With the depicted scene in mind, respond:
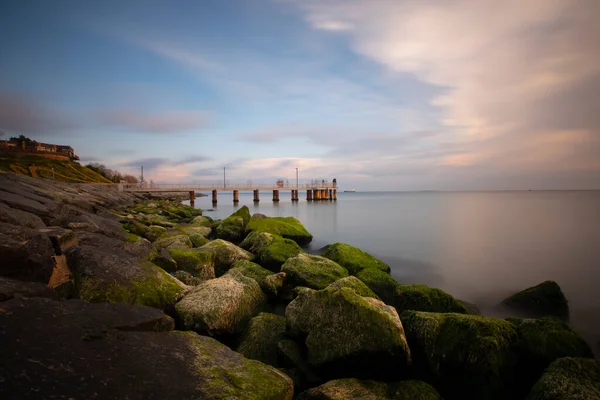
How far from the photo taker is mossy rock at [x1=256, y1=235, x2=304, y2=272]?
39.0 feet

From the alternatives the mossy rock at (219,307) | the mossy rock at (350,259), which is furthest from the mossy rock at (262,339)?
→ the mossy rock at (350,259)

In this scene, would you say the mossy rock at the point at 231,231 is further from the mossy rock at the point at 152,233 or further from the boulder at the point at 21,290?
the boulder at the point at 21,290

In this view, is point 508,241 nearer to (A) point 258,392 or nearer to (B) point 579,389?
(B) point 579,389

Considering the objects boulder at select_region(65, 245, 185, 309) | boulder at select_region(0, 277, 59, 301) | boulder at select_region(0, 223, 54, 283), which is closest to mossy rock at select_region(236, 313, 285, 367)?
boulder at select_region(65, 245, 185, 309)

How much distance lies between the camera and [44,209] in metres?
10.2

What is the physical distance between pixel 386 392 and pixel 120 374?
365cm

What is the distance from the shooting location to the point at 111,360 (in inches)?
132

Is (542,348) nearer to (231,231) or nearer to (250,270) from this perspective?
(250,270)

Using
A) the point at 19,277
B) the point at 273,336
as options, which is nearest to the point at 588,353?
the point at 273,336

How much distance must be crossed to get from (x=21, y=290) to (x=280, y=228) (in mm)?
14345

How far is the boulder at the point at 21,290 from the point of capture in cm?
383

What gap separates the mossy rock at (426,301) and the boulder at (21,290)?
7123mm

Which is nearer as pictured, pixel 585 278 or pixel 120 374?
pixel 120 374

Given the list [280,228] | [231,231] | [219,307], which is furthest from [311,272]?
[231,231]
